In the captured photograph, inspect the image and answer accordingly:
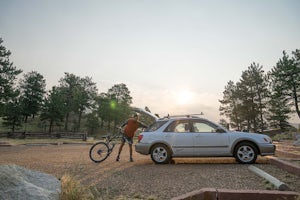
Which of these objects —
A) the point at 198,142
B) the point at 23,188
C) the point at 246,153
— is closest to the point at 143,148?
the point at 198,142

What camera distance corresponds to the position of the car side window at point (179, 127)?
7973 millimetres

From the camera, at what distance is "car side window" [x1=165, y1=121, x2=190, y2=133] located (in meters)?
7.97

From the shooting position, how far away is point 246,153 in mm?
7383

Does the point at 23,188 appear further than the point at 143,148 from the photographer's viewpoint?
No

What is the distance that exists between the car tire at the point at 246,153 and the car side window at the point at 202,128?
1034 millimetres

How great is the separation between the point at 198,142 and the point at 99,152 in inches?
154

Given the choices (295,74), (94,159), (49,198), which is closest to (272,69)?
(295,74)

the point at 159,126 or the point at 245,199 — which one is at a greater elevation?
the point at 159,126

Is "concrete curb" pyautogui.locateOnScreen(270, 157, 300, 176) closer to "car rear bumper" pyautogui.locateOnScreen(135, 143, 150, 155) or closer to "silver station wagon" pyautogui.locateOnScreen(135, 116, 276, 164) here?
"silver station wagon" pyautogui.locateOnScreen(135, 116, 276, 164)

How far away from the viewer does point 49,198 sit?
3.01 metres

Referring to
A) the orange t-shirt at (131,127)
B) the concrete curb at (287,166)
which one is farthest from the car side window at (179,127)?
the concrete curb at (287,166)

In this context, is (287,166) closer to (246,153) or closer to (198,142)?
(246,153)

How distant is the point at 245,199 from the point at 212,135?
431cm

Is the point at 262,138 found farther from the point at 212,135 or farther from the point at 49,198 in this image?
the point at 49,198
